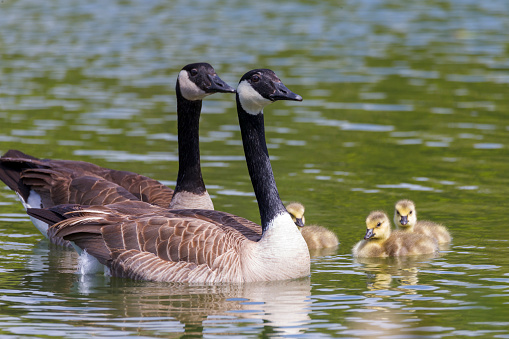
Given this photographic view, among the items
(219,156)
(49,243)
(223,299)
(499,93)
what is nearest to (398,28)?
(499,93)

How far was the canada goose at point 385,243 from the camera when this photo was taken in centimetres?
1291

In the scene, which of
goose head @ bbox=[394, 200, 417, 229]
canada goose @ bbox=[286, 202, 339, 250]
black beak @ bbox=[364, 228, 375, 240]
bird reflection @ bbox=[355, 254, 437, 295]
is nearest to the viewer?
bird reflection @ bbox=[355, 254, 437, 295]

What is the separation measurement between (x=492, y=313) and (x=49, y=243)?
671cm

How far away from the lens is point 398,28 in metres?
38.7

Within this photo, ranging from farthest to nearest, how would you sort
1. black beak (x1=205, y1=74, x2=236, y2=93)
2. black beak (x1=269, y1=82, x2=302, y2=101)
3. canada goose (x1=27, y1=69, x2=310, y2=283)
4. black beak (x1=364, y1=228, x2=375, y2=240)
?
black beak (x1=205, y1=74, x2=236, y2=93)
black beak (x1=364, y1=228, x2=375, y2=240)
canada goose (x1=27, y1=69, x2=310, y2=283)
black beak (x1=269, y1=82, x2=302, y2=101)

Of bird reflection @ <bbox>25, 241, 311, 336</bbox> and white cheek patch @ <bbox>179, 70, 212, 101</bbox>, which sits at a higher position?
white cheek patch @ <bbox>179, 70, 212, 101</bbox>

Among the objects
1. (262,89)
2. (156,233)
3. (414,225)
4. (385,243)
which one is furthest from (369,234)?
(156,233)

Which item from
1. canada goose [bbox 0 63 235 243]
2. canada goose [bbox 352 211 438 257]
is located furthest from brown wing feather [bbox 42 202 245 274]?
canada goose [bbox 352 211 438 257]

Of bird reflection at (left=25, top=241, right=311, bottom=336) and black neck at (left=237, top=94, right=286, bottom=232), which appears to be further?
black neck at (left=237, top=94, right=286, bottom=232)

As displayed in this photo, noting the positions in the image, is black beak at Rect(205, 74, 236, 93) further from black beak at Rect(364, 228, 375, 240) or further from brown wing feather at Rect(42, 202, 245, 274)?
black beak at Rect(364, 228, 375, 240)

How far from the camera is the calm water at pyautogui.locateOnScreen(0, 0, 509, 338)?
10172 mm

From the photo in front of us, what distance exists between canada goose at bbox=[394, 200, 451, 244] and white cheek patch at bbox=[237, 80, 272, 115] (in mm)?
3131

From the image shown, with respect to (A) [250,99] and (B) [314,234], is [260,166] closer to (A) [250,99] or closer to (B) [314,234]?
(A) [250,99]

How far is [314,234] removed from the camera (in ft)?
43.5
